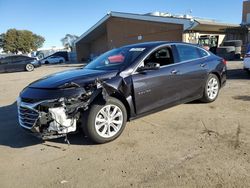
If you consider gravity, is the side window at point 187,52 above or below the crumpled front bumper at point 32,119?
above

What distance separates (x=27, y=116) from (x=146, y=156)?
206 cm

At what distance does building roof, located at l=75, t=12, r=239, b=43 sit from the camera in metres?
21.7

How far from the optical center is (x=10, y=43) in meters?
67.6

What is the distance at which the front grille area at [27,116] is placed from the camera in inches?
161

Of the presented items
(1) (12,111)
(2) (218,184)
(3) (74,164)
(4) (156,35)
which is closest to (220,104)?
(2) (218,184)

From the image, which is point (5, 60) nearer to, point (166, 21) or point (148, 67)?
point (166, 21)

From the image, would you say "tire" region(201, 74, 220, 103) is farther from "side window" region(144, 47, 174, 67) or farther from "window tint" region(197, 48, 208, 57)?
"side window" region(144, 47, 174, 67)

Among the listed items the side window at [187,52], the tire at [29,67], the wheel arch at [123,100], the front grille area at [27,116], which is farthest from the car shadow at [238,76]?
the tire at [29,67]

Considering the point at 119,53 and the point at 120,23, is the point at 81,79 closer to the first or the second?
the point at 119,53

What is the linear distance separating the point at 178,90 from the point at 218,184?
2.67 meters

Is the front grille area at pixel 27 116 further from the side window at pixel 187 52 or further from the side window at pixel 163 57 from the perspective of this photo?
the side window at pixel 187 52

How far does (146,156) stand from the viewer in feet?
12.4

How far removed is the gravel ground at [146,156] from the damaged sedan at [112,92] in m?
0.35

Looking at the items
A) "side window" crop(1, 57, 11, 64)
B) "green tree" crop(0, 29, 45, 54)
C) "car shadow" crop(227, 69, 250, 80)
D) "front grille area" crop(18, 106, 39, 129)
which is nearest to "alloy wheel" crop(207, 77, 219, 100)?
"front grille area" crop(18, 106, 39, 129)
